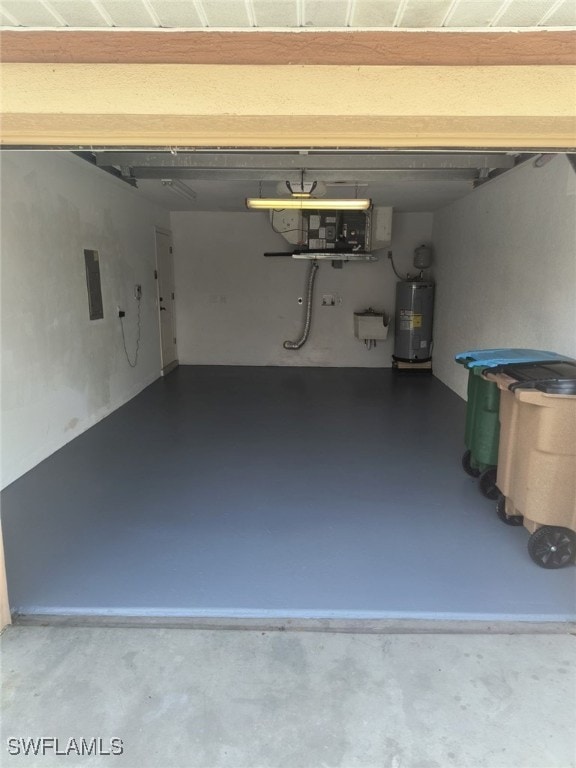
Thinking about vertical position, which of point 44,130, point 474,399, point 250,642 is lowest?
point 250,642

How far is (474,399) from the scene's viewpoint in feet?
11.2

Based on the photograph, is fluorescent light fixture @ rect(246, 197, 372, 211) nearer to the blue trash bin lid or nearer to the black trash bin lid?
the blue trash bin lid

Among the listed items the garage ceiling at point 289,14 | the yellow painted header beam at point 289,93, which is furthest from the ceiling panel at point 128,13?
the yellow painted header beam at point 289,93

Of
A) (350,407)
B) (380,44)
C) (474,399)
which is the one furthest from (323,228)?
(380,44)

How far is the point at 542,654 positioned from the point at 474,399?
1784mm

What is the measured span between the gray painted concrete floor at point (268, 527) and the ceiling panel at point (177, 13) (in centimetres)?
230

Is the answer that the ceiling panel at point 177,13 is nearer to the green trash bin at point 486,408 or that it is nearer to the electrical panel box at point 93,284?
the green trash bin at point 486,408

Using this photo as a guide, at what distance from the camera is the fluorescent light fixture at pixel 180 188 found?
16.9 ft

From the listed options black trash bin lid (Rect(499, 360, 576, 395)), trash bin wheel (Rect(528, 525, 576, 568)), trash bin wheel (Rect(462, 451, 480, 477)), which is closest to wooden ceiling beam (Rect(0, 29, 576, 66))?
black trash bin lid (Rect(499, 360, 576, 395))

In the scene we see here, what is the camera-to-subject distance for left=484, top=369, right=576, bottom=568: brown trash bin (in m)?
2.43

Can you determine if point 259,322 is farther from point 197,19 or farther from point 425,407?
point 197,19

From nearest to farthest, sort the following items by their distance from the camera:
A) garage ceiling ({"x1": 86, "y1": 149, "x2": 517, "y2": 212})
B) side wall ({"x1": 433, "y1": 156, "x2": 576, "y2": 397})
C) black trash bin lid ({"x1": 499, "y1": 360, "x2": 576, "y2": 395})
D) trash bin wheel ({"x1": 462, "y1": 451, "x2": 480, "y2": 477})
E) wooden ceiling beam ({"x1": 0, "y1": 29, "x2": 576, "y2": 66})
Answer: wooden ceiling beam ({"x1": 0, "y1": 29, "x2": 576, "y2": 66})
black trash bin lid ({"x1": 499, "y1": 360, "x2": 576, "y2": 395})
side wall ({"x1": 433, "y1": 156, "x2": 576, "y2": 397})
trash bin wheel ({"x1": 462, "y1": 451, "x2": 480, "y2": 477})
garage ceiling ({"x1": 86, "y1": 149, "x2": 517, "y2": 212})

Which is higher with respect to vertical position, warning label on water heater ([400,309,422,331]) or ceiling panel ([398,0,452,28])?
ceiling panel ([398,0,452,28])

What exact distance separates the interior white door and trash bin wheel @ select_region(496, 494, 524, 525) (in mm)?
5468
